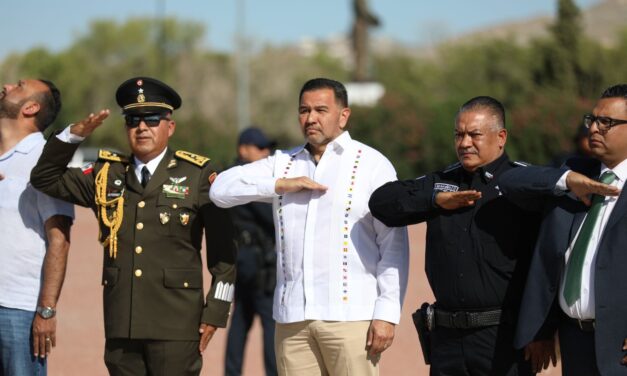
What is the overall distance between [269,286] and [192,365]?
2673 mm

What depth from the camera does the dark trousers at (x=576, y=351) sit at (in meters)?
4.16

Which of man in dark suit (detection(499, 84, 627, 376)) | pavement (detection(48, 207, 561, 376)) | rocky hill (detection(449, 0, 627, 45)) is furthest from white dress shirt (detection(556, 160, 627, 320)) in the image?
rocky hill (detection(449, 0, 627, 45))

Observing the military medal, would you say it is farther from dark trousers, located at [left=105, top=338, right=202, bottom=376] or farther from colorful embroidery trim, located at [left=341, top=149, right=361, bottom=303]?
colorful embroidery trim, located at [left=341, top=149, right=361, bottom=303]

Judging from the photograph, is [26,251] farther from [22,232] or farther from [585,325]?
[585,325]

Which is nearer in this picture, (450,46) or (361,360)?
(361,360)

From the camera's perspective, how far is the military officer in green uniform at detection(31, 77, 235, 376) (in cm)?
485

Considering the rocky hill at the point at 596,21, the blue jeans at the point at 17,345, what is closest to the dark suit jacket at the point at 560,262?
the blue jeans at the point at 17,345

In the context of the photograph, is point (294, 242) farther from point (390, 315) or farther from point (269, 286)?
point (269, 286)

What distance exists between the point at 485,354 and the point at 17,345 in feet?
7.96

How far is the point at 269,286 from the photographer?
24.8 feet

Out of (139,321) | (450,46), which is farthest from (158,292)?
(450,46)

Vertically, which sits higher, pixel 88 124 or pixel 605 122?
pixel 88 124

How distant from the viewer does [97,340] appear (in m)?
9.54

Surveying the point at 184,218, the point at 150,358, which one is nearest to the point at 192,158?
the point at 184,218
